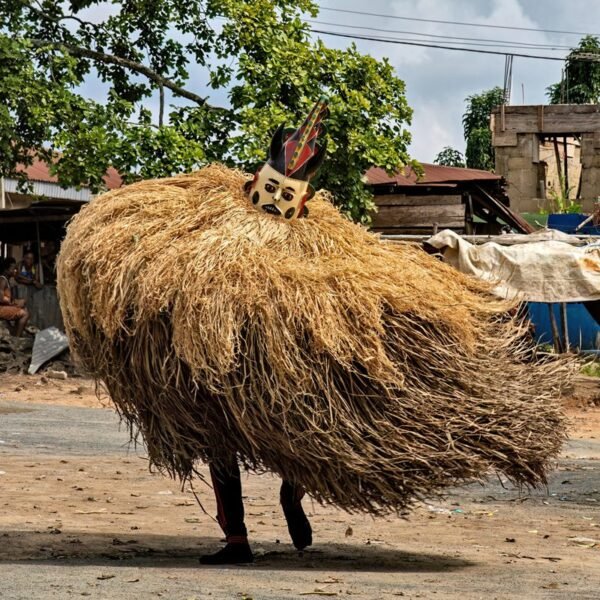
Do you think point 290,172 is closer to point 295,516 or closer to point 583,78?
point 295,516

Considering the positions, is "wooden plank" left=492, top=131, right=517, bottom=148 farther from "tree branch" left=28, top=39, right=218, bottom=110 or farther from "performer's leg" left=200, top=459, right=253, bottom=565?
"performer's leg" left=200, top=459, right=253, bottom=565

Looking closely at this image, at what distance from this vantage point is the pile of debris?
1906 cm

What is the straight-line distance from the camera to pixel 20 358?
19234 mm

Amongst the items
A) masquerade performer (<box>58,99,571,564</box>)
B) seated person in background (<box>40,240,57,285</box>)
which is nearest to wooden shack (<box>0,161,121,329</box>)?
seated person in background (<box>40,240,57,285</box>)

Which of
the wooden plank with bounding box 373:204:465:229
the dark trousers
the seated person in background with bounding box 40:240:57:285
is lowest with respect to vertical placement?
the dark trousers

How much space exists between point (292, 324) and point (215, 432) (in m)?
0.65

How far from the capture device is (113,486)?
9422 mm

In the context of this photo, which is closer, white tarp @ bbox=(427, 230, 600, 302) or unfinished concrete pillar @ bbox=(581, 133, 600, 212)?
white tarp @ bbox=(427, 230, 600, 302)

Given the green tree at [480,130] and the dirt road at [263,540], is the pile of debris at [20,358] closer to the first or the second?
the dirt road at [263,540]

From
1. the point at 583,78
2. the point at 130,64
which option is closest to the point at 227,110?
the point at 130,64

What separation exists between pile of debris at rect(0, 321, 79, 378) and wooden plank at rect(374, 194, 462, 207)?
6657mm

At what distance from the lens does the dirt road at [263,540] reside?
5.52 m

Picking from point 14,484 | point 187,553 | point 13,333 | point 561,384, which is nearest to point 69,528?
point 187,553

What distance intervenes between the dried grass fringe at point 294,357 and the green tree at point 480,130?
104 ft
